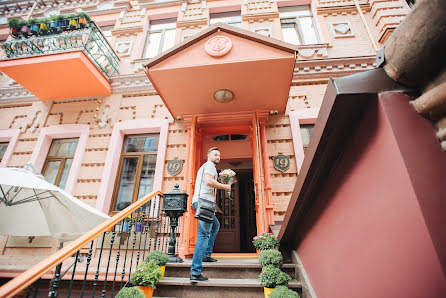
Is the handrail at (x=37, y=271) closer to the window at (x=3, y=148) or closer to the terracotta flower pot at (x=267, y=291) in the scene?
the terracotta flower pot at (x=267, y=291)

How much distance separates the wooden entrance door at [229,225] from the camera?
21.8 ft

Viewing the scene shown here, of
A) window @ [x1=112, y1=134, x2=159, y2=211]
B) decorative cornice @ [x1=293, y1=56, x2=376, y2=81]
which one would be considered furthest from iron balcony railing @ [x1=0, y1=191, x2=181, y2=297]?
decorative cornice @ [x1=293, y1=56, x2=376, y2=81]

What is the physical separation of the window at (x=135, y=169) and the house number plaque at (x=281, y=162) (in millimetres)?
3063

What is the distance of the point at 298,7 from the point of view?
24.1 ft

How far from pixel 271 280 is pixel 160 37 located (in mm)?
7732

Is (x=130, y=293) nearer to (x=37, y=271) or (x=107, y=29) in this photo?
(x=37, y=271)

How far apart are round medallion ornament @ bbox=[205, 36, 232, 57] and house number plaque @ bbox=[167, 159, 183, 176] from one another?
2536mm

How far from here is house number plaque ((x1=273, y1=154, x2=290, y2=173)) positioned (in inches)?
190

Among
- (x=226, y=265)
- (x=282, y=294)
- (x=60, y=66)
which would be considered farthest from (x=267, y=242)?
(x=60, y=66)

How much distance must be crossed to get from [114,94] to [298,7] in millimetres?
6717

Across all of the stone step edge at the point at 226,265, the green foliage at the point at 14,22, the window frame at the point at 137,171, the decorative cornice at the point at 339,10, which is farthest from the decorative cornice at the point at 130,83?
the decorative cornice at the point at 339,10

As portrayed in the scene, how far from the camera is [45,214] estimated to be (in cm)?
372

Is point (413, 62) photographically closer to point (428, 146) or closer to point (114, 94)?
point (428, 146)

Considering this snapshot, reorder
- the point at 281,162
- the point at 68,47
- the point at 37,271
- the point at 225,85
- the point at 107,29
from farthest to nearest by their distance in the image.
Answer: the point at 107,29
the point at 68,47
the point at 281,162
the point at 225,85
the point at 37,271
